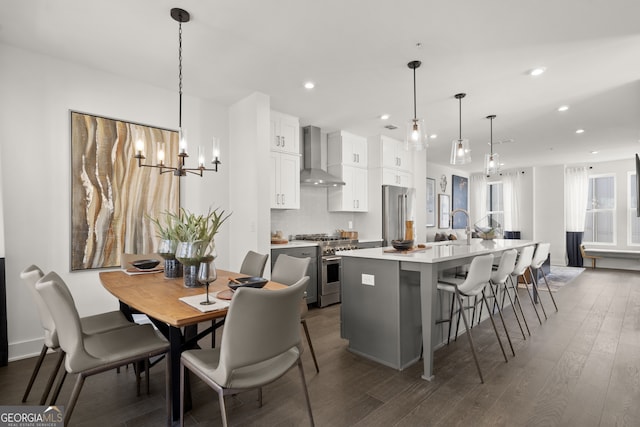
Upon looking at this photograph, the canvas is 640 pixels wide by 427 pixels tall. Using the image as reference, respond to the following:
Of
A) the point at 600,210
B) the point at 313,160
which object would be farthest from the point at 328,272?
the point at 600,210

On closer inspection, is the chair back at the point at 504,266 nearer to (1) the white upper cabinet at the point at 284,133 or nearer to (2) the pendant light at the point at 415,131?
(2) the pendant light at the point at 415,131

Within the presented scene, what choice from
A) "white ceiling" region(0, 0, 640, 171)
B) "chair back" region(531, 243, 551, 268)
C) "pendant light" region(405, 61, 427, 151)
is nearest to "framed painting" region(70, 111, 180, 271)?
"white ceiling" region(0, 0, 640, 171)

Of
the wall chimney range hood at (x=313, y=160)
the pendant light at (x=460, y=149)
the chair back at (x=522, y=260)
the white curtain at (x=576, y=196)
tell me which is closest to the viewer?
the chair back at (x=522, y=260)

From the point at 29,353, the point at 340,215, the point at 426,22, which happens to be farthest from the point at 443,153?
the point at 29,353

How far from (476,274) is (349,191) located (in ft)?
10.4

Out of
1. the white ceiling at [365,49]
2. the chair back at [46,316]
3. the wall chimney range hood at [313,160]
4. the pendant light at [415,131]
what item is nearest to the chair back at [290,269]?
the chair back at [46,316]

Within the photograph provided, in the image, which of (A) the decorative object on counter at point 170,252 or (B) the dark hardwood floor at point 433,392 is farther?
(A) the decorative object on counter at point 170,252

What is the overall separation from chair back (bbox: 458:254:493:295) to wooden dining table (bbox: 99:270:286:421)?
145 cm

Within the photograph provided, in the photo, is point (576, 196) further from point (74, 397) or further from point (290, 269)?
point (74, 397)

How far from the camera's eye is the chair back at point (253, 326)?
134 centimetres

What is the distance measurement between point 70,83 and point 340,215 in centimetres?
407

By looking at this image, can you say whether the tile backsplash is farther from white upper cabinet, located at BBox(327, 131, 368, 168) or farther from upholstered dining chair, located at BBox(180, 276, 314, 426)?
upholstered dining chair, located at BBox(180, 276, 314, 426)

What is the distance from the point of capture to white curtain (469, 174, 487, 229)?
9633 mm

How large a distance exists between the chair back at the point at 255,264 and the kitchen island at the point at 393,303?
2.37 feet
